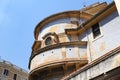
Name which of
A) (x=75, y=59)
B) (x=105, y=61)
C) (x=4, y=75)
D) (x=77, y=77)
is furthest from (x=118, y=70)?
(x=4, y=75)

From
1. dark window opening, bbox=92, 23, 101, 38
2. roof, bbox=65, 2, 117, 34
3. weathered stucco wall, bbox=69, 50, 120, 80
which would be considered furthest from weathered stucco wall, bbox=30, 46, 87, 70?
weathered stucco wall, bbox=69, 50, 120, 80

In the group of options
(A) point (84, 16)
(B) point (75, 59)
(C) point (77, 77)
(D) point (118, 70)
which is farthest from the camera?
(A) point (84, 16)

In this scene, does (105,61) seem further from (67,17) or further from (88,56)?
(67,17)

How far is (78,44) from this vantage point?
1834 cm

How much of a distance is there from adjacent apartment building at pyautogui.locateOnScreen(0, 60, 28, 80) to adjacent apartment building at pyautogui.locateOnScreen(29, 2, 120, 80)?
25.2 meters

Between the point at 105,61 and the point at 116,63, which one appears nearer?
the point at 116,63

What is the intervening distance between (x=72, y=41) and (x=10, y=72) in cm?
3127

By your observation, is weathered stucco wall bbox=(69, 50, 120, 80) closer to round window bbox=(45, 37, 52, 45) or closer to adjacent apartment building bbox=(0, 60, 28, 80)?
round window bbox=(45, 37, 52, 45)

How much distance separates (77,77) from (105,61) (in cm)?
197

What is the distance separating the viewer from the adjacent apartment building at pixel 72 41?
16.6 metres

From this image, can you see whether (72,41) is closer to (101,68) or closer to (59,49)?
(59,49)

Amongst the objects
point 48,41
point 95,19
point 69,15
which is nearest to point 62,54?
point 48,41

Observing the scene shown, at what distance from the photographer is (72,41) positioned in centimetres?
A: 1853

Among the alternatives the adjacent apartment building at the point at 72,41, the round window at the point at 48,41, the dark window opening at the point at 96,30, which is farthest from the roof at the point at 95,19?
the round window at the point at 48,41
